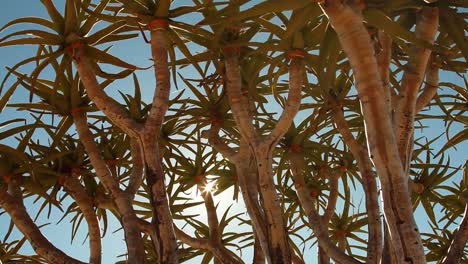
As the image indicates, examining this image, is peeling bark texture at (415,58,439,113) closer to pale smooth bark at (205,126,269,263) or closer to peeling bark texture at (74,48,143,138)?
pale smooth bark at (205,126,269,263)

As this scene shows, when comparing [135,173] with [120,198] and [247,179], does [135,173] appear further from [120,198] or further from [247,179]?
[247,179]

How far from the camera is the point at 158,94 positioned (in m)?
7.08

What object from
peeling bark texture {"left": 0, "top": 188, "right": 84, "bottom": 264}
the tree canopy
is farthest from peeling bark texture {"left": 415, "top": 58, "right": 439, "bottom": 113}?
peeling bark texture {"left": 0, "top": 188, "right": 84, "bottom": 264}

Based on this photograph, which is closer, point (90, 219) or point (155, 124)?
point (155, 124)

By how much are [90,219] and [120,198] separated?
105 cm

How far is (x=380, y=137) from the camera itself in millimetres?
4762

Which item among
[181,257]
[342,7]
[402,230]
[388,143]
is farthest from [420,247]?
[181,257]

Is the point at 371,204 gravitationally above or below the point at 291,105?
below

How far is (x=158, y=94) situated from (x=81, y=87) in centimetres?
→ 173

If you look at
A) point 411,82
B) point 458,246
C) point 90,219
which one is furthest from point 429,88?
point 90,219

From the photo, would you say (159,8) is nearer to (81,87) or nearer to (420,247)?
(81,87)

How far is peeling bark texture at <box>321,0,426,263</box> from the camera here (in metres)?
4.71

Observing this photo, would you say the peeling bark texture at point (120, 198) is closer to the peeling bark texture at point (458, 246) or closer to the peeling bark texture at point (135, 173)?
the peeling bark texture at point (135, 173)

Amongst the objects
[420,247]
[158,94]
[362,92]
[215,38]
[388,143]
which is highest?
[215,38]
